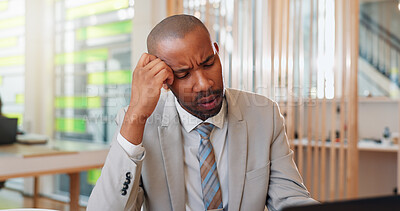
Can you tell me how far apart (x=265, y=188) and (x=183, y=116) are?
1.24ft

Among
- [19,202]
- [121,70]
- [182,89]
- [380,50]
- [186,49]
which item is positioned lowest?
[19,202]

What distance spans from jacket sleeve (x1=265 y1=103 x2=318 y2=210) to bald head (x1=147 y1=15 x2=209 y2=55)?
444mm

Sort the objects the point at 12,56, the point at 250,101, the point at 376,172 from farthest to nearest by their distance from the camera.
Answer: the point at 376,172 → the point at 12,56 → the point at 250,101

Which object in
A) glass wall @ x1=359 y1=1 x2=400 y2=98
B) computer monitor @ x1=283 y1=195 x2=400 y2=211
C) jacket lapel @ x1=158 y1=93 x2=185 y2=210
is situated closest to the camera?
computer monitor @ x1=283 y1=195 x2=400 y2=211

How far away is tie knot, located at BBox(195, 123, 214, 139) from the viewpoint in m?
1.29

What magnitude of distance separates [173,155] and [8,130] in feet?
7.91

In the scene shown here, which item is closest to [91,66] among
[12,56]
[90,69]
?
[90,69]

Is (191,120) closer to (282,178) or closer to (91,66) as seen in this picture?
(282,178)

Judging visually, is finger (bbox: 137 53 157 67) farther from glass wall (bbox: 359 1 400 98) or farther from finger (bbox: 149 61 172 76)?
glass wall (bbox: 359 1 400 98)

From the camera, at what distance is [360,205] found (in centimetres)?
48

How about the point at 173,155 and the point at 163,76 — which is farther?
the point at 173,155

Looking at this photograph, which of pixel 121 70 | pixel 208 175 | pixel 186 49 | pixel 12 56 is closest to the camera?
pixel 186 49

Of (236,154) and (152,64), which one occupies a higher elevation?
(152,64)

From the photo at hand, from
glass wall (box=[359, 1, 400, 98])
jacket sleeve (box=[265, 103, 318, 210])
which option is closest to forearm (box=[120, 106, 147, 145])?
jacket sleeve (box=[265, 103, 318, 210])
